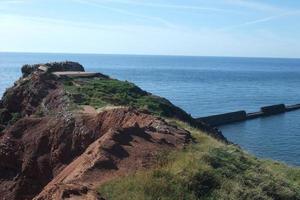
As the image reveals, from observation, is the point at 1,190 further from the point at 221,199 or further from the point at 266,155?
the point at 266,155

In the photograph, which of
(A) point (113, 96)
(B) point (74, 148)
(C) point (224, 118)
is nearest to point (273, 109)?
(C) point (224, 118)

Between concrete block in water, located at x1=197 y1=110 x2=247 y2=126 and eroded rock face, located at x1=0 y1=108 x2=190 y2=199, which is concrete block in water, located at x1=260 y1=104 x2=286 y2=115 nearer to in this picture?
concrete block in water, located at x1=197 y1=110 x2=247 y2=126

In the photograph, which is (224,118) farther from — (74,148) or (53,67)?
(74,148)

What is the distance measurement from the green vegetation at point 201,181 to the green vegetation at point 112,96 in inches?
547

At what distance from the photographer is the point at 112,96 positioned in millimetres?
39062

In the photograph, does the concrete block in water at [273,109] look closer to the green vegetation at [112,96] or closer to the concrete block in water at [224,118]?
the concrete block in water at [224,118]

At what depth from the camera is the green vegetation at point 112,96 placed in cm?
3506

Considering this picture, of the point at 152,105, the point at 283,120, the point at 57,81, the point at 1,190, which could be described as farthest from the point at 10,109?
the point at 283,120

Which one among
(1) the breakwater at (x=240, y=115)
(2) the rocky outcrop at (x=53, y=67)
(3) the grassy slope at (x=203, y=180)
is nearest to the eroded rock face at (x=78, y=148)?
(3) the grassy slope at (x=203, y=180)

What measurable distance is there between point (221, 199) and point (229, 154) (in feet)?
17.3

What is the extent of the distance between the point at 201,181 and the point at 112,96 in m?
23.0

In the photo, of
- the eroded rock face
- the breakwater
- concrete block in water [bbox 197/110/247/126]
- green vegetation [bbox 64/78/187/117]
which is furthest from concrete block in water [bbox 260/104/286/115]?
the eroded rock face

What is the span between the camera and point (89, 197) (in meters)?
14.3

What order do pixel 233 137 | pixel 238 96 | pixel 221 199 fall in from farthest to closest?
pixel 238 96 < pixel 233 137 < pixel 221 199
